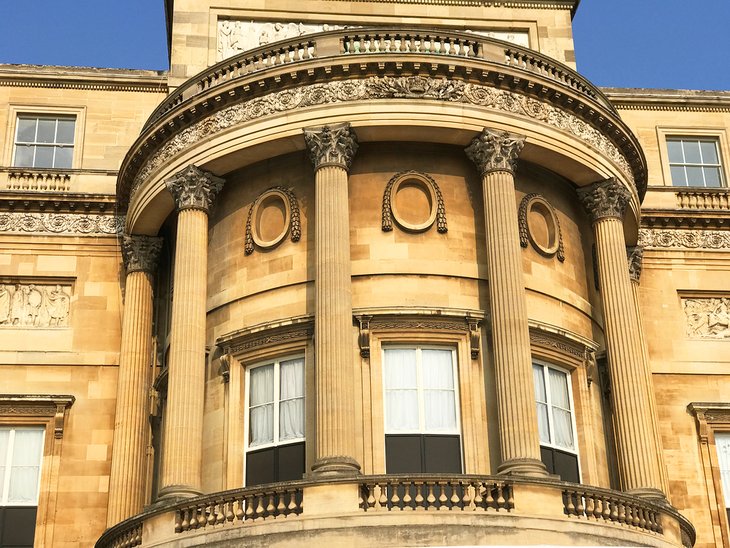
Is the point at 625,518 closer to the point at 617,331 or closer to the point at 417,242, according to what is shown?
the point at 617,331

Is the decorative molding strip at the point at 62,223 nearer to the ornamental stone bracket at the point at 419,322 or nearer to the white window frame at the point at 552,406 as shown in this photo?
the ornamental stone bracket at the point at 419,322

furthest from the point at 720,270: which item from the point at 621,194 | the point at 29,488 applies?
the point at 29,488

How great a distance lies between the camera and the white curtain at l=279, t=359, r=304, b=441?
23.0 m

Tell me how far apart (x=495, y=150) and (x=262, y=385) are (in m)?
6.93

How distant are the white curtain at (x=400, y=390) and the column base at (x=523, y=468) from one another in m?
2.24

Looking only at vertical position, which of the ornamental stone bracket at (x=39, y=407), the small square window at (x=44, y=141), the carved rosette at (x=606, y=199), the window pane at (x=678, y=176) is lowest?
the ornamental stone bracket at (x=39, y=407)

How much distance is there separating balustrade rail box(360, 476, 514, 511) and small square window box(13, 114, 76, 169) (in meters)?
15.5

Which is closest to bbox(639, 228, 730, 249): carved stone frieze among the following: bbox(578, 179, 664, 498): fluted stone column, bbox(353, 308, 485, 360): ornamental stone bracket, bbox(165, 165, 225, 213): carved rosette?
bbox(578, 179, 664, 498): fluted stone column

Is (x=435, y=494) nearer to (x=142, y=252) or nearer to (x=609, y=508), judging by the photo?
(x=609, y=508)

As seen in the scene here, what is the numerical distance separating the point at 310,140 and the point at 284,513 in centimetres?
798

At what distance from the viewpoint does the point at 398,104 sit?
24047 millimetres

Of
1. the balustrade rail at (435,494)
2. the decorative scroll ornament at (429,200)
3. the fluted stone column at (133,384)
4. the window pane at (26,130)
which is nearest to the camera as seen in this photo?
the balustrade rail at (435,494)

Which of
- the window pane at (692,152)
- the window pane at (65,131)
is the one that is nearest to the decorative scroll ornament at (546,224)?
the window pane at (692,152)

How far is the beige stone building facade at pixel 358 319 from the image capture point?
21.2m
